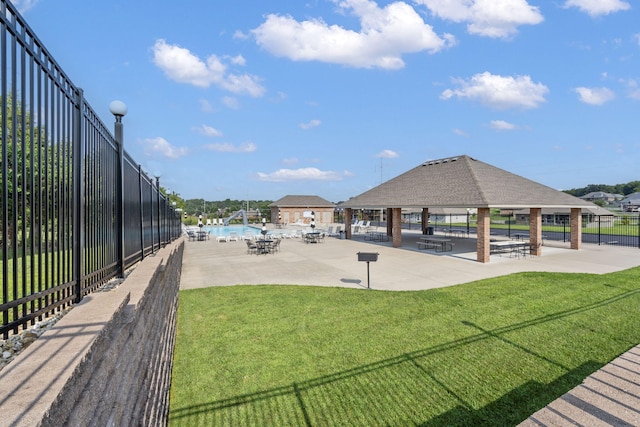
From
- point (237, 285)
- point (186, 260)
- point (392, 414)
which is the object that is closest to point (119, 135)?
point (392, 414)

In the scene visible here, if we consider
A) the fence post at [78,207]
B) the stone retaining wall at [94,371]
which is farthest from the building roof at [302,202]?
the fence post at [78,207]

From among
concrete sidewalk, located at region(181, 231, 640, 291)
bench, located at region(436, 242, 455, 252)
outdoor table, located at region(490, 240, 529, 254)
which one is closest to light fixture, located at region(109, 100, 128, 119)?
concrete sidewalk, located at region(181, 231, 640, 291)

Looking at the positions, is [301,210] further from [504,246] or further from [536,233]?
[504,246]

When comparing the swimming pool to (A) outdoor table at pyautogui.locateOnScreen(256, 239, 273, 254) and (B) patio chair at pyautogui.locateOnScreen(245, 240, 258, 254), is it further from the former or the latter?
(A) outdoor table at pyautogui.locateOnScreen(256, 239, 273, 254)

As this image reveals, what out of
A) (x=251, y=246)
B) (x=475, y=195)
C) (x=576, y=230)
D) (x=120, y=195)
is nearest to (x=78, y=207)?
(x=120, y=195)

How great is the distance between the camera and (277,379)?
518 cm

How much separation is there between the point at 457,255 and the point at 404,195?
6.45 metres

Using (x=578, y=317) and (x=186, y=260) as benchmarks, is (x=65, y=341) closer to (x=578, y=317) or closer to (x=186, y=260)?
(x=578, y=317)

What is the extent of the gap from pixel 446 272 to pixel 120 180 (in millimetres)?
11812

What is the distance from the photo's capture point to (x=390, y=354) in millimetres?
5902

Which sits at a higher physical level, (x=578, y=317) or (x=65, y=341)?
(x=65, y=341)

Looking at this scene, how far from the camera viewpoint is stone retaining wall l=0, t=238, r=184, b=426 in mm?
1468

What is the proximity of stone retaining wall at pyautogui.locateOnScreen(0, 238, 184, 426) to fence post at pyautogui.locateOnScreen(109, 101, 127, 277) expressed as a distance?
2.74ft

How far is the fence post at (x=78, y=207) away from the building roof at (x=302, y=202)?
2004 inches
